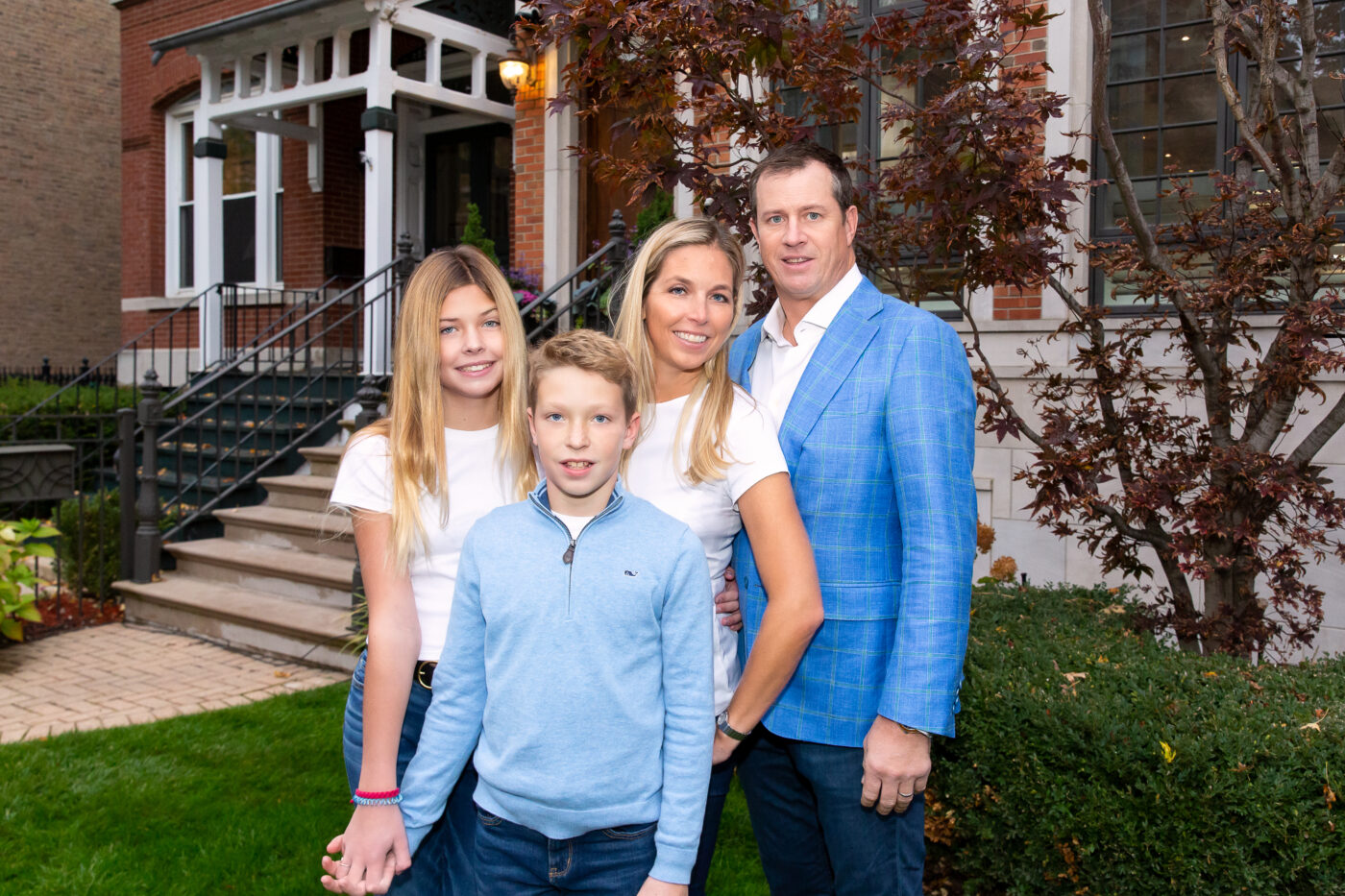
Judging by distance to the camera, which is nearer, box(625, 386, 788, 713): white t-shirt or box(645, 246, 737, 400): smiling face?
box(625, 386, 788, 713): white t-shirt

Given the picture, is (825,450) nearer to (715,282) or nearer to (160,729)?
(715,282)

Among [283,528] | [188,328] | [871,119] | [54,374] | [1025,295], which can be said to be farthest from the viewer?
[54,374]

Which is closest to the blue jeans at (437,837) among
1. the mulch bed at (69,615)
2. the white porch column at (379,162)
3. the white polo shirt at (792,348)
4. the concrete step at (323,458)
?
the white polo shirt at (792,348)

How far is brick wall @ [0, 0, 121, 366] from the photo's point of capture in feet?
61.7

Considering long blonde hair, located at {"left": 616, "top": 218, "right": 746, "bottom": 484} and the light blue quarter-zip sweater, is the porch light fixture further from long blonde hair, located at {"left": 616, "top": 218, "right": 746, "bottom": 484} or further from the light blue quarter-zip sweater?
the light blue quarter-zip sweater

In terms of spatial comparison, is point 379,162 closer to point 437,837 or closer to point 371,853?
point 437,837

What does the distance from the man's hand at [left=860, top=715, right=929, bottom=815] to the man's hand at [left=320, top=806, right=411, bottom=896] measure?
940mm

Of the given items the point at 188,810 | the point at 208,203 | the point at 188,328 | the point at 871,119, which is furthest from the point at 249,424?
the point at 871,119

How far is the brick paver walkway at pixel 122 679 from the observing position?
5395 millimetres

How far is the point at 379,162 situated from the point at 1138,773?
8.25 metres

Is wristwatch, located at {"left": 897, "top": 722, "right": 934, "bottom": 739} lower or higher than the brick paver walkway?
higher

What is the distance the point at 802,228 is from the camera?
7.02 ft

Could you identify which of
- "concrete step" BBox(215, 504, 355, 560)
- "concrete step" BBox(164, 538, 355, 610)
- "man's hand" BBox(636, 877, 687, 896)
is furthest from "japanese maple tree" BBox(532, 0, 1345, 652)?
"concrete step" BBox(215, 504, 355, 560)

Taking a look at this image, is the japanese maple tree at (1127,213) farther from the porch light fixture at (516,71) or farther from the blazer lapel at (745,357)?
the porch light fixture at (516,71)
